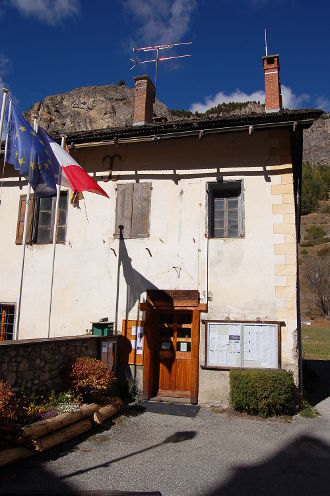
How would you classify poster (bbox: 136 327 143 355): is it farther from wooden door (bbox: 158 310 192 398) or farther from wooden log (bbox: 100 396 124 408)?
wooden log (bbox: 100 396 124 408)

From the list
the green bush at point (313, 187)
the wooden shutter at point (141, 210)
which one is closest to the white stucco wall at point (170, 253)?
the wooden shutter at point (141, 210)

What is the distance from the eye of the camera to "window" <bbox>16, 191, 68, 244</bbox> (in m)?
11.1

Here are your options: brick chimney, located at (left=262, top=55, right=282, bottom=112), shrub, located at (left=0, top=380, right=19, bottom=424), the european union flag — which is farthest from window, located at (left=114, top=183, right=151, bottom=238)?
shrub, located at (left=0, top=380, right=19, bottom=424)

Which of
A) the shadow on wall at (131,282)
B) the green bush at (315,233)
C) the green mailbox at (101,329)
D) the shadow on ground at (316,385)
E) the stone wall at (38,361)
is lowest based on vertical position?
the shadow on ground at (316,385)

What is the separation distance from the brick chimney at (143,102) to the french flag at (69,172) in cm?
380

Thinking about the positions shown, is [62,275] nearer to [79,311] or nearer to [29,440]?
[79,311]

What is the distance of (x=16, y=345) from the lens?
21.4 ft

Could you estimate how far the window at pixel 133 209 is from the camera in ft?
34.1

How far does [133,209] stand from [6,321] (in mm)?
4679

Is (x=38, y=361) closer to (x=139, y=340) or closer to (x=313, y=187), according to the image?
(x=139, y=340)

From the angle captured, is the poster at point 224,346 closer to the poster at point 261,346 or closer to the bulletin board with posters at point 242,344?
the bulletin board with posters at point 242,344

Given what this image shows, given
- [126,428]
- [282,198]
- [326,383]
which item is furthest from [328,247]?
[126,428]

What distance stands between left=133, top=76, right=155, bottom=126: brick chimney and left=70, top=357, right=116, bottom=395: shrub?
7.39 metres

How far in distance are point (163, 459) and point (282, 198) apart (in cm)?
645
